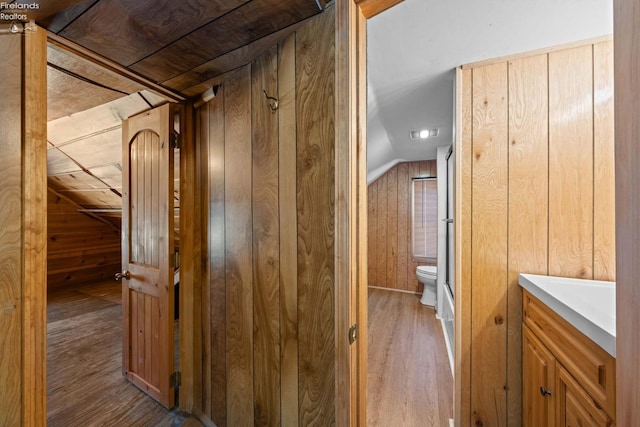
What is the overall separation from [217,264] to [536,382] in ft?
5.38

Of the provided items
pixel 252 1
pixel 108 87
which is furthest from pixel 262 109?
pixel 108 87

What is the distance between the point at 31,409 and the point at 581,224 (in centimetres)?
244

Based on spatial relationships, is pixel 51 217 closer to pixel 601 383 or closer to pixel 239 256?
pixel 239 256

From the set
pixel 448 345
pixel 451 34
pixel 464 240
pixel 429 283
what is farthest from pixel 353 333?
pixel 429 283

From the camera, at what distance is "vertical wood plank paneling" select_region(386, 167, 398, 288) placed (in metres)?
3.91

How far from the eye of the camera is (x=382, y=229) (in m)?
4.00

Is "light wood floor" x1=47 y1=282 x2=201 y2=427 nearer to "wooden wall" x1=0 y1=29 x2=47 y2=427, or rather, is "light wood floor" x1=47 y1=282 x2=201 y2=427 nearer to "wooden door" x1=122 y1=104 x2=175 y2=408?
"wooden door" x1=122 y1=104 x2=175 y2=408

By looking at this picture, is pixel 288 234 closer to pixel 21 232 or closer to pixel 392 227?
pixel 21 232

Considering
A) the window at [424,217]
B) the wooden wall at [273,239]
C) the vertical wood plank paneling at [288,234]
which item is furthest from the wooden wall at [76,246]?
the window at [424,217]

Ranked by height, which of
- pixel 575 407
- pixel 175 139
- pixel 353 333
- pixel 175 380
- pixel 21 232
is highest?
pixel 175 139

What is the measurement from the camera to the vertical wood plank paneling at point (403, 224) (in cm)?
383

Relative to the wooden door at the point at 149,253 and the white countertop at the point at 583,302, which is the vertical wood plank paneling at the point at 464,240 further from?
the wooden door at the point at 149,253

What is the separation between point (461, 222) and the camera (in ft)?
4.54

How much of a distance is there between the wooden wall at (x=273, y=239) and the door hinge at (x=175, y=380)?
0.34 meters
